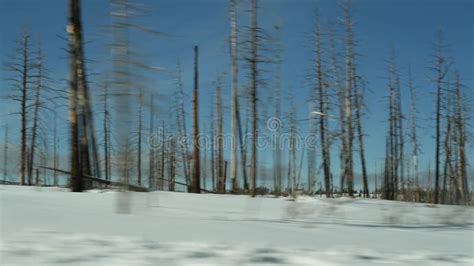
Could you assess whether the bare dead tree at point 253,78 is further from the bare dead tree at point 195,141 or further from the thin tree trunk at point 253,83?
the bare dead tree at point 195,141

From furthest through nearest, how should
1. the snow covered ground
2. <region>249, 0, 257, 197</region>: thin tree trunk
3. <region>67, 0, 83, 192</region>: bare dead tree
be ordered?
<region>249, 0, 257, 197</region>: thin tree trunk
<region>67, 0, 83, 192</region>: bare dead tree
the snow covered ground

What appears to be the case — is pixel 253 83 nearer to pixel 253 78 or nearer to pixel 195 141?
pixel 253 78

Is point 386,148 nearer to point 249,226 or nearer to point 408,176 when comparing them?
point 408,176

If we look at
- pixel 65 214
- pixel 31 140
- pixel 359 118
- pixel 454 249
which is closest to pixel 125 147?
pixel 65 214

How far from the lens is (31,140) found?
2403cm

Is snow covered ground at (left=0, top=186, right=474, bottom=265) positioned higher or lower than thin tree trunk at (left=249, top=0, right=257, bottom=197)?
lower

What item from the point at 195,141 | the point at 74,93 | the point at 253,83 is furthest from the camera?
the point at 195,141

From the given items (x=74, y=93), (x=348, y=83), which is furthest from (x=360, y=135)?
(x=74, y=93)

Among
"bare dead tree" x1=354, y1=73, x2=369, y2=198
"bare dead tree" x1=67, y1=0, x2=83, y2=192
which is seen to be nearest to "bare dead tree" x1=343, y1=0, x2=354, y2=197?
"bare dead tree" x1=354, y1=73, x2=369, y2=198

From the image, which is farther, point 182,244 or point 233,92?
point 233,92

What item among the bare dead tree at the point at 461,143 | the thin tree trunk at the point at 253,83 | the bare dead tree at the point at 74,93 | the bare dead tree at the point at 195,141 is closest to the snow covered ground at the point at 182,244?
the bare dead tree at the point at 74,93

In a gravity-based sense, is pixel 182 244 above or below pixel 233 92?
below

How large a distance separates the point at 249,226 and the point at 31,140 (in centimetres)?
2105

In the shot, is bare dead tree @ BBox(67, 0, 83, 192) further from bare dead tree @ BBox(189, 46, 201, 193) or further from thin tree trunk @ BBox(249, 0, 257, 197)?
bare dead tree @ BBox(189, 46, 201, 193)
